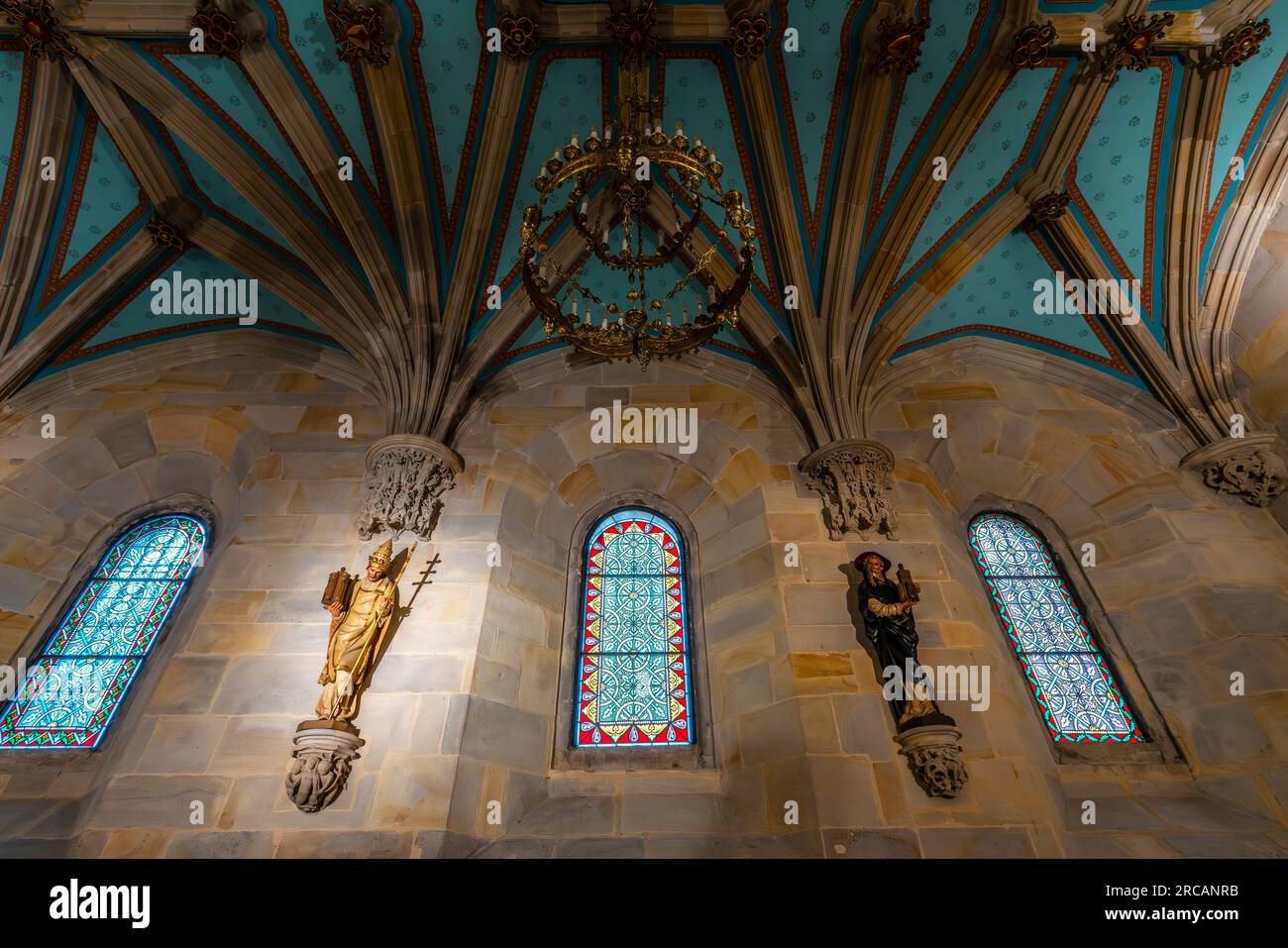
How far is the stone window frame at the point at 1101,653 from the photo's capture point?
520cm

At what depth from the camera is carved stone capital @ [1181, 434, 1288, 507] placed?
629 cm

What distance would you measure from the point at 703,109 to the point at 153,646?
745 centimetres

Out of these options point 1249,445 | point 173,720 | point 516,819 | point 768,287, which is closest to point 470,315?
point 768,287

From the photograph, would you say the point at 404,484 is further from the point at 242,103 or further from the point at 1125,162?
the point at 1125,162

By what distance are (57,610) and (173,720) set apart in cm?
248

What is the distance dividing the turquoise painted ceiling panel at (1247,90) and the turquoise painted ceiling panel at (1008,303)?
6.20 ft

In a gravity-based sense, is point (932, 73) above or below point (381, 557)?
above

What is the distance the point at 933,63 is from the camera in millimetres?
6465

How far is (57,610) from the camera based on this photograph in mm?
5918

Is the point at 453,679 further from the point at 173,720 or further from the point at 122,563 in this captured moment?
the point at 122,563

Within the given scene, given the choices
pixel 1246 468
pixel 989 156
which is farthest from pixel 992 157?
pixel 1246 468

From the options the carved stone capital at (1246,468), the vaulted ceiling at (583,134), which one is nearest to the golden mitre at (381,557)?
the vaulted ceiling at (583,134)

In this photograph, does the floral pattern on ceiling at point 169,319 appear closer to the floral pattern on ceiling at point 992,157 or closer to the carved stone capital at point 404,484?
the carved stone capital at point 404,484

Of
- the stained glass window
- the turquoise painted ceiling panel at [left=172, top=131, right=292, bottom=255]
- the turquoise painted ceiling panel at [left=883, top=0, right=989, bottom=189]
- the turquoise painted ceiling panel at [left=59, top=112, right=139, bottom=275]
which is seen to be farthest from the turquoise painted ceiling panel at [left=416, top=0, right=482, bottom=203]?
the turquoise painted ceiling panel at [left=883, top=0, right=989, bottom=189]
